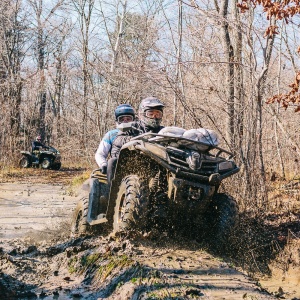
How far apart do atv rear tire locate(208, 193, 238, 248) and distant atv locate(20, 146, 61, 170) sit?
17924 millimetres

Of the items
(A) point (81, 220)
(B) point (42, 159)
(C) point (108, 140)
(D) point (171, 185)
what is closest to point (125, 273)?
(D) point (171, 185)

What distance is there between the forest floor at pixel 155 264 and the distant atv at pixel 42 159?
599 inches

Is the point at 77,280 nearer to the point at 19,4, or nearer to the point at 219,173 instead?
the point at 219,173

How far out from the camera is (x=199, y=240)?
5.77m

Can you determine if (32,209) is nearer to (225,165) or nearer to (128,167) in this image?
(128,167)

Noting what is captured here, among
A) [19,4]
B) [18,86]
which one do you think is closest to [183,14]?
[18,86]

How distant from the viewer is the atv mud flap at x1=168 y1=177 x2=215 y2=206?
514 centimetres

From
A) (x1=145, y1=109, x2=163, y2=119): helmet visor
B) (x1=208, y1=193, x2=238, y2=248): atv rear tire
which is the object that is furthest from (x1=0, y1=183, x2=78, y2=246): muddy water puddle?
(x1=208, y1=193, x2=238, y2=248): atv rear tire

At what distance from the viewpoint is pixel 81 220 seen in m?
6.67

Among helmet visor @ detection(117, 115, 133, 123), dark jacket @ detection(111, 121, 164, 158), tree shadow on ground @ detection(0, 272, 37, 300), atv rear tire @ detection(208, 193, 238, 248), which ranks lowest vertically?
tree shadow on ground @ detection(0, 272, 37, 300)

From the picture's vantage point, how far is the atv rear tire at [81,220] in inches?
260

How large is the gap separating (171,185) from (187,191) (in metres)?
0.18

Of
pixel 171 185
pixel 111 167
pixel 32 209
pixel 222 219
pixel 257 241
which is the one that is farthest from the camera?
pixel 32 209

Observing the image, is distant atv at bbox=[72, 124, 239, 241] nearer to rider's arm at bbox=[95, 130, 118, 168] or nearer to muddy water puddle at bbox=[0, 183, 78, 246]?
rider's arm at bbox=[95, 130, 118, 168]
